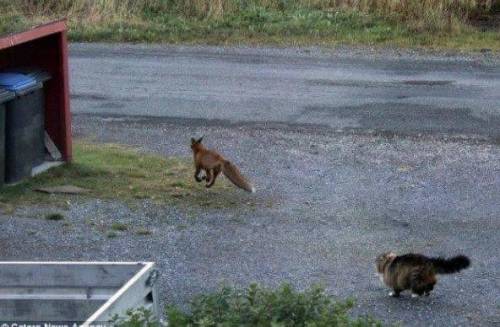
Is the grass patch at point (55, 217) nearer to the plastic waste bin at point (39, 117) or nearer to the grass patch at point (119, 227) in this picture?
the grass patch at point (119, 227)

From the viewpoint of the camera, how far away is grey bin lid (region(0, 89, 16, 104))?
11891 millimetres

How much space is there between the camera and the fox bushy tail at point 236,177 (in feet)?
39.2

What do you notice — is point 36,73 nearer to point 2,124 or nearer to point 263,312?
point 2,124

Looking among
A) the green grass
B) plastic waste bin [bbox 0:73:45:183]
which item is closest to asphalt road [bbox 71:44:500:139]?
the green grass

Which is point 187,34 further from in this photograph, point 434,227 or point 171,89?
point 434,227

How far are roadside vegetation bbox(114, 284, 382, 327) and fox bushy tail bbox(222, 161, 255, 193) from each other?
6154mm

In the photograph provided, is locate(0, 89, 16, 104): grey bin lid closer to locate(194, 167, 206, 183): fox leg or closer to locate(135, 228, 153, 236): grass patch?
locate(194, 167, 206, 183): fox leg

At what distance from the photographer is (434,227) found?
11016 mm

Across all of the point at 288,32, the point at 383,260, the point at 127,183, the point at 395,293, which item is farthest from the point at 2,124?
the point at 288,32

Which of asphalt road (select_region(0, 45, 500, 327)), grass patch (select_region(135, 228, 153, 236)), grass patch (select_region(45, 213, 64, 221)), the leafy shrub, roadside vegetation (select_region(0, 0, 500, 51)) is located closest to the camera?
the leafy shrub

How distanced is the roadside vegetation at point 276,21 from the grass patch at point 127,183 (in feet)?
27.3

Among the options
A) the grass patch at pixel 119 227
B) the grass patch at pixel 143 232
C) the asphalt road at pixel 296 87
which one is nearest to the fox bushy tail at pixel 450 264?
the grass patch at pixel 143 232

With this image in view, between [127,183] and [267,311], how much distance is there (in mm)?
7157

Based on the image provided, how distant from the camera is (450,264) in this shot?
8.80 meters
